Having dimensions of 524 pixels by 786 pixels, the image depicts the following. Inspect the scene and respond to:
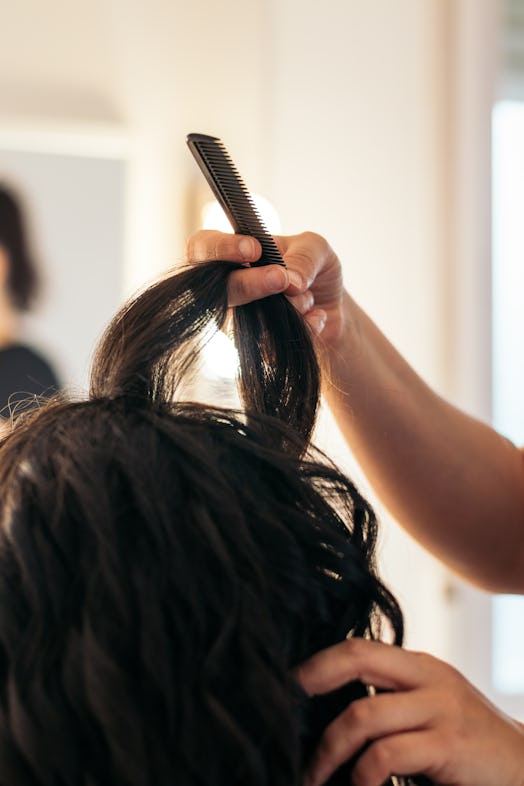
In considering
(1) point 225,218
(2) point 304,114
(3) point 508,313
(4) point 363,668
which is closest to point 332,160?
(2) point 304,114

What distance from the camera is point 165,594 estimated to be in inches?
18.6

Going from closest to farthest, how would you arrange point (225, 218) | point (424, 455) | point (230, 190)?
1. point (230, 190)
2. point (424, 455)
3. point (225, 218)

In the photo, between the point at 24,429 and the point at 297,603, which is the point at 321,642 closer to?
the point at 297,603

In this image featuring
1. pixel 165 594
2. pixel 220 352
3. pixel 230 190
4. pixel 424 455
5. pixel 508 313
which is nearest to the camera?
pixel 165 594

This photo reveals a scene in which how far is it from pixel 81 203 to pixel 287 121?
0.52 meters

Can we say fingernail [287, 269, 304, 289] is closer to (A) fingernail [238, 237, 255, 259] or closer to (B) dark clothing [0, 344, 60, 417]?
(A) fingernail [238, 237, 255, 259]

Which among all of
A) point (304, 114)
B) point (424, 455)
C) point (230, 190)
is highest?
point (304, 114)

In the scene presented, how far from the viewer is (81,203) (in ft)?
6.89

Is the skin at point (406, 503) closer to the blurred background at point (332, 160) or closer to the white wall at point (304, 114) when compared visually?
the white wall at point (304, 114)

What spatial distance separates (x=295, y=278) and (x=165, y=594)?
0.31 metres

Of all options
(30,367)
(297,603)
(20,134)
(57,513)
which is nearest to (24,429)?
(57,513)

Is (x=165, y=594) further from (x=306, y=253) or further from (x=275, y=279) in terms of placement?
(x=306, y=253)

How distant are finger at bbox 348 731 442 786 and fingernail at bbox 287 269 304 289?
34cm

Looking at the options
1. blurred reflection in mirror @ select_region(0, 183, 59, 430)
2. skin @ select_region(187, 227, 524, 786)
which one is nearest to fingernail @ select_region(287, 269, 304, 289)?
skin @ select_region(187, 227, 524, 786)
